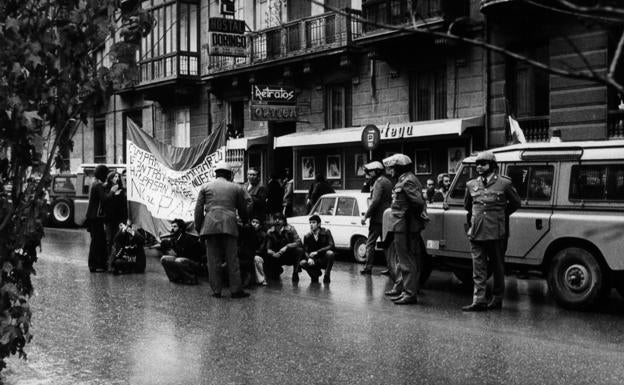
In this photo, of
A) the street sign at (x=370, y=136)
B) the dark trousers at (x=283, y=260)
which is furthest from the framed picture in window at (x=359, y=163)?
the dark trousers at (x=283, y=260)

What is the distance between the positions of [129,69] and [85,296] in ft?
22.2

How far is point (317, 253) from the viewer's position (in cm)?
1320

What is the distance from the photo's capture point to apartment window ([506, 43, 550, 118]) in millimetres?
19875

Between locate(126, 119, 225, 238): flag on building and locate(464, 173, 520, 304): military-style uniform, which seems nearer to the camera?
locate(464, 173, 520, 304): military-style uniform

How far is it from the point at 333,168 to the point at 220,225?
15.1 m

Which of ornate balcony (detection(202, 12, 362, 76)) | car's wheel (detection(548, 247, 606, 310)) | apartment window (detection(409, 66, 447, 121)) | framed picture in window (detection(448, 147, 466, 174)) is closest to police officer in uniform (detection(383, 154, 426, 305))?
car's wheel (detection(548, 247, 606, 310))

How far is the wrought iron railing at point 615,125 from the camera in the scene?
1800 centimetres

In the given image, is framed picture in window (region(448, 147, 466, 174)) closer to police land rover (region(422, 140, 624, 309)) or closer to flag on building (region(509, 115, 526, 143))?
flag on building (region(509, 115, 526, 143))

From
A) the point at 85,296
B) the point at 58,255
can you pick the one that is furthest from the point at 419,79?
the point at 85,296

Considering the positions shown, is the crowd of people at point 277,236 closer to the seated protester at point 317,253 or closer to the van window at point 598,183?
the seated protester at point 317,253

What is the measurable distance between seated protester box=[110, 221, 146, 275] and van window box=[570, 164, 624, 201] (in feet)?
24.0

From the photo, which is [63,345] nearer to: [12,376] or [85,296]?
[12,376]

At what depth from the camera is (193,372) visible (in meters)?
6.68

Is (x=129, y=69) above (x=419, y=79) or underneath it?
underneath
